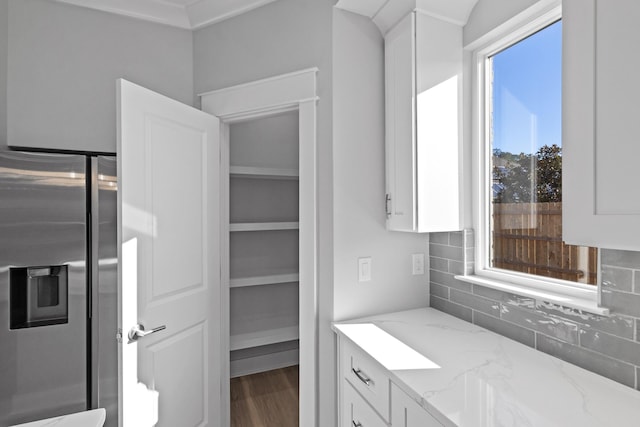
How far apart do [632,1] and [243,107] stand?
1.70 metres

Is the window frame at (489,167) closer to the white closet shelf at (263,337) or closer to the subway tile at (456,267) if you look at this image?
the subway tile at (456,267)

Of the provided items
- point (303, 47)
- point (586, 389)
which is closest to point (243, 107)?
point (303, 47)

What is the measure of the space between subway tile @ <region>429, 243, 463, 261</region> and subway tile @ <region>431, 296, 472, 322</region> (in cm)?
24

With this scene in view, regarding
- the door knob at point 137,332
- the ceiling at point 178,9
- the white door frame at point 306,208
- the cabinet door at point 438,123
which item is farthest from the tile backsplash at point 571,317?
the ceiling at point 178,9

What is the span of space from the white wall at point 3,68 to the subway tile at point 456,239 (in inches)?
102

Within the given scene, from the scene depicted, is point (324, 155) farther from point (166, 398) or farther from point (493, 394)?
point (166, 398)

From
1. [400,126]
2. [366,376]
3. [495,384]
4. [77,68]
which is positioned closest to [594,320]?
[495,384]

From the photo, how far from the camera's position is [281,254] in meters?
2.93

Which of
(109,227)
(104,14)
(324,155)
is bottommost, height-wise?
(109,227)

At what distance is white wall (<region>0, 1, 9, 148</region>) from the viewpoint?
1.87 metres

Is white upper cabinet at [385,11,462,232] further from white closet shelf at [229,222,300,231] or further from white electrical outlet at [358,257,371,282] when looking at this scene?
white closet shelf at [229,222,300,231]

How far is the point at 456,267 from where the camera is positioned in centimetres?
171

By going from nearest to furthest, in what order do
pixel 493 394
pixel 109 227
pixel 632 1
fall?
pixel 632 1, pixel 493 394, pixel 109 227

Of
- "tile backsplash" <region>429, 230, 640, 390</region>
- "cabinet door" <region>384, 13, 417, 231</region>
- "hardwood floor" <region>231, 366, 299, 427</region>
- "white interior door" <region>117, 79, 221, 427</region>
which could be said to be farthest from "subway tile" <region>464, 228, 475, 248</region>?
"hardwood floor" <region>231, 366, 299, 427</region>
